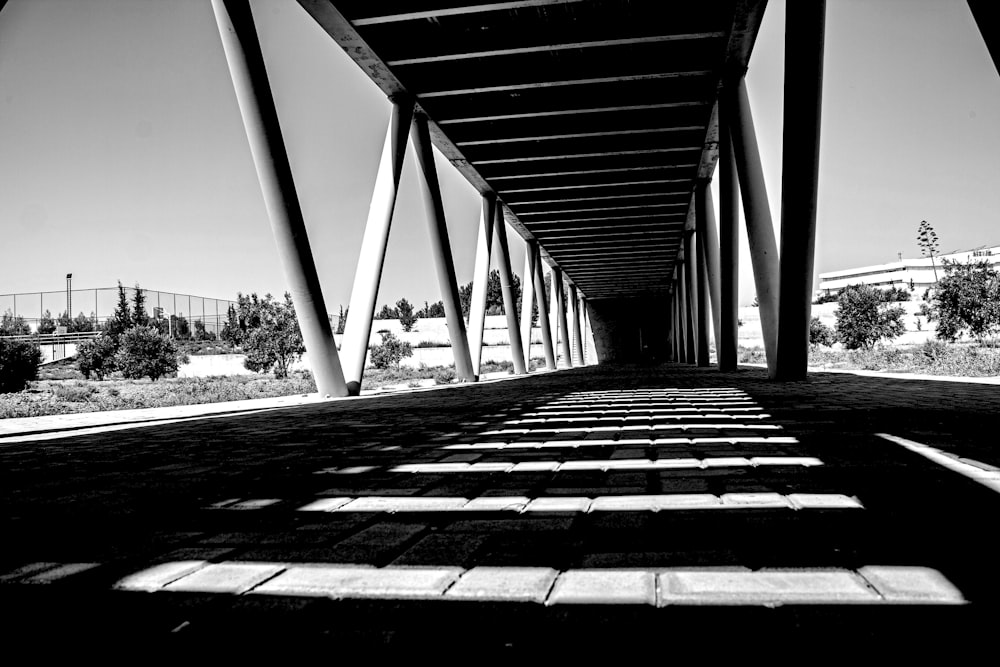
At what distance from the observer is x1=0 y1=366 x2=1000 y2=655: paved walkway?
4.64ft

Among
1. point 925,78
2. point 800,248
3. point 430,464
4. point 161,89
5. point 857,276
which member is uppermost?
point 857,276

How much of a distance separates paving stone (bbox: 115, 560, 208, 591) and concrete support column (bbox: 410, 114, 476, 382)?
456 inches

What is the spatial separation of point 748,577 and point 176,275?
180ft

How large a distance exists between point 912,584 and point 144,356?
31.3m

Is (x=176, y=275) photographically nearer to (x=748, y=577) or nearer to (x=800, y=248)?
(x=800, y=248)

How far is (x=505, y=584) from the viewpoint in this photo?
1643 mm

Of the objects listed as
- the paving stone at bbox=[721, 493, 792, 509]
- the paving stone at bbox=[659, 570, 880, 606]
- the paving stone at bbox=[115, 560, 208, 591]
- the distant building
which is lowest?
the paving stone at bbox=[115, 560, 208, 591]

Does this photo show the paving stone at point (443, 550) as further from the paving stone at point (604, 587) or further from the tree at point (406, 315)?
the tree at point (406, 315)

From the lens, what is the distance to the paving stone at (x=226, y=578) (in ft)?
5.56

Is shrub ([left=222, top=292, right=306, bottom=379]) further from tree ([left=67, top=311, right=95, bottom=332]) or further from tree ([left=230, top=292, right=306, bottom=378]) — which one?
tree ([left=67, top=311, right=95, bottom=332])

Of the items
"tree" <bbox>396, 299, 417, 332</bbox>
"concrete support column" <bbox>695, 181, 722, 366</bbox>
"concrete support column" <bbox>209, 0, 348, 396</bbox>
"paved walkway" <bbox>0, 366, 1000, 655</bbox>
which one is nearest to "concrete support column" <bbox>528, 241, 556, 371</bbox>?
"concrete support column" <bbox>695, 181, 722, 366</bbox>

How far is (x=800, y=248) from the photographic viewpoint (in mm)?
8281

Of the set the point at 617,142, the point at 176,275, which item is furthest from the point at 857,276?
the point at 617,142

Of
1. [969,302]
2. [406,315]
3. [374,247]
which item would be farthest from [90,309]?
[969,302]
